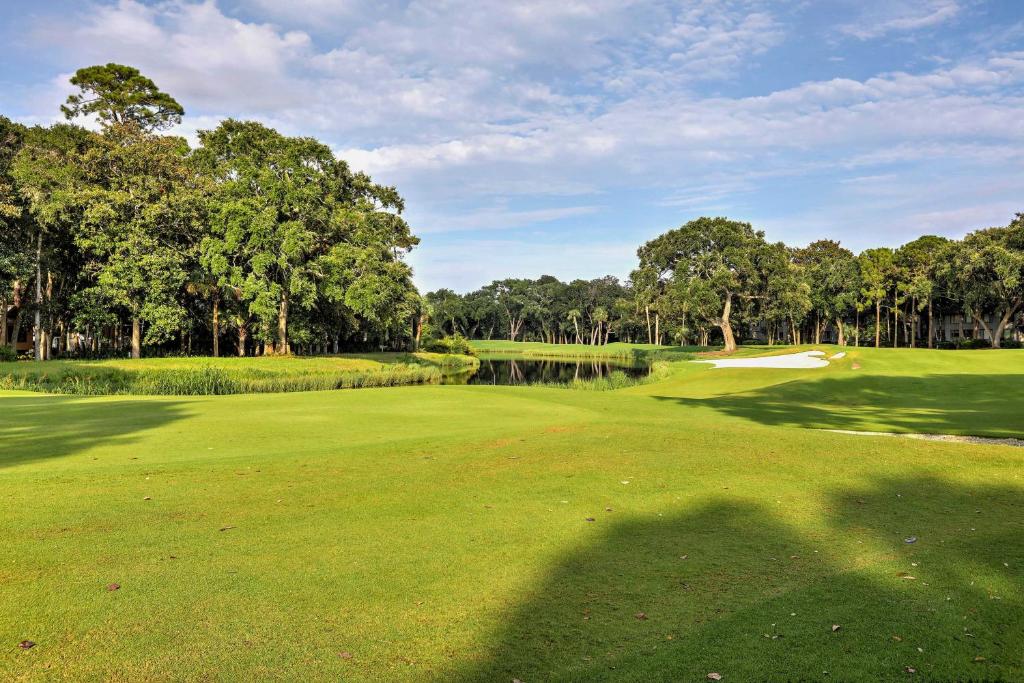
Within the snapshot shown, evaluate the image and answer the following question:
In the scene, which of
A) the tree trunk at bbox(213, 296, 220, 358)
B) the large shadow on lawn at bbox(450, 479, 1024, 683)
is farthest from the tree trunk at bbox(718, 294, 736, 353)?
the large shadow on lawn at bbox(450, 479, 1024, 683)

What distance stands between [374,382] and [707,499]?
111ft

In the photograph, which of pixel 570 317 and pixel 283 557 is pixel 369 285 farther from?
pixel 570 317

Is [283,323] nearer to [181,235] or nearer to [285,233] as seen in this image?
[285,233]

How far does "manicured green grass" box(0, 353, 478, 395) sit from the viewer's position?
31.5 meters

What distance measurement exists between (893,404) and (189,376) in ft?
112

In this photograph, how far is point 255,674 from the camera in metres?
4.08

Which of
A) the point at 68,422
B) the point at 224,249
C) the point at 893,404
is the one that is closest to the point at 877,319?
the point at 893,404

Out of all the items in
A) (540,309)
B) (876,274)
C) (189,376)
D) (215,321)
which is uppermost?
(876,274)

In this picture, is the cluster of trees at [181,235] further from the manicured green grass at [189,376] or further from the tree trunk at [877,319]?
the tree trunk at [877,319]

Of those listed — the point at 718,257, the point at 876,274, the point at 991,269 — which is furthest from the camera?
the point at 876,274

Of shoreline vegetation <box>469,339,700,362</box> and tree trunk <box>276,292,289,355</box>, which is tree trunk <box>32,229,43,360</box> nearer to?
tree trunk <box>276,292,289,355</box>

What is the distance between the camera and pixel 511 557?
20.4 feet

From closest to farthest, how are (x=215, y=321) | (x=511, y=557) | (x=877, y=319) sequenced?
1. (x=511, y=557)
2. (x=215, y=321)
3. (x=877, y=319)

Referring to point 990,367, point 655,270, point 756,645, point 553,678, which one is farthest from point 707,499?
point 655,270
